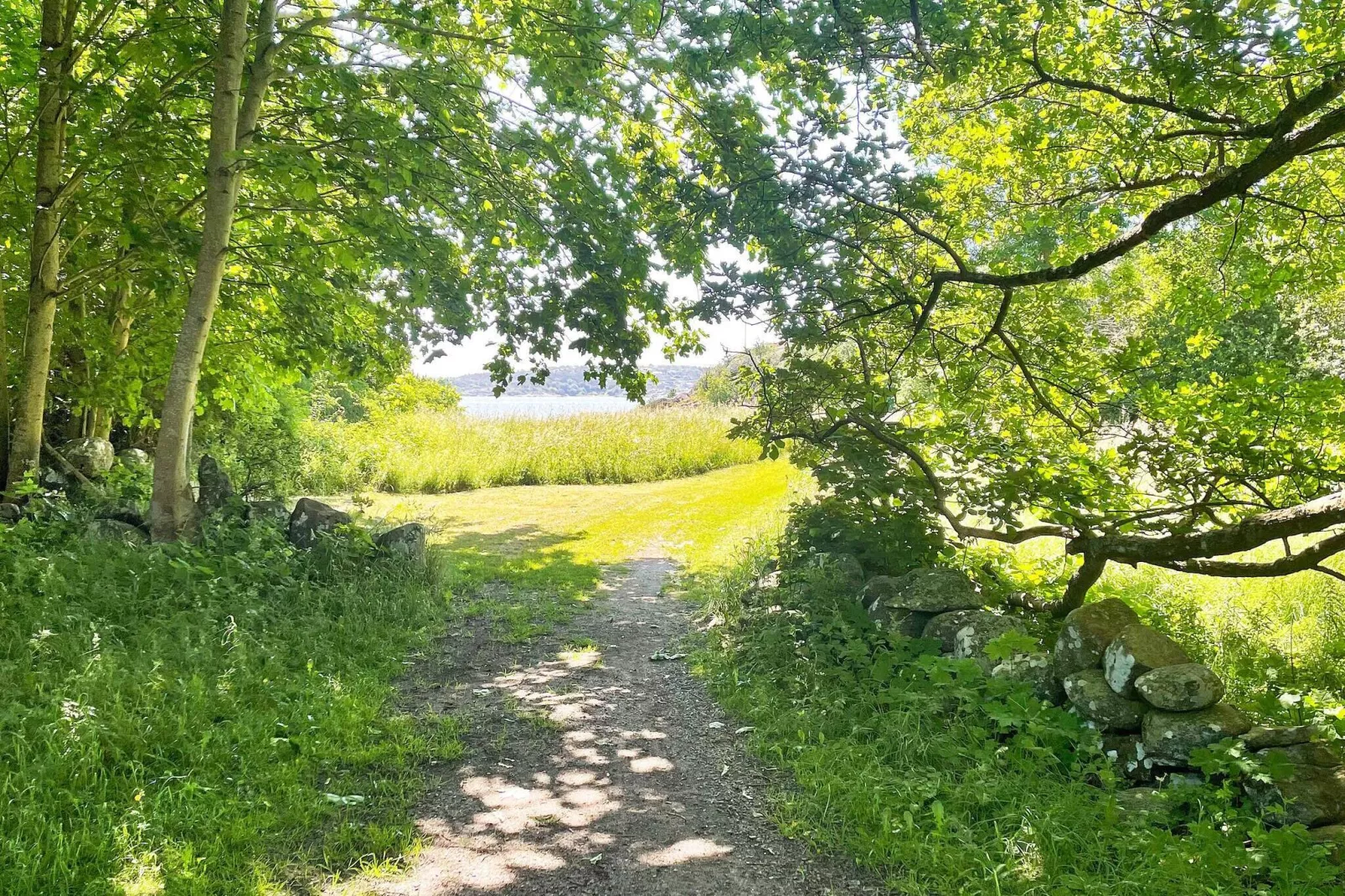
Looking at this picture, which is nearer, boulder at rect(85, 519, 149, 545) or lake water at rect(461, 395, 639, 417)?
boulder at rect(85, 519, 149, 545)

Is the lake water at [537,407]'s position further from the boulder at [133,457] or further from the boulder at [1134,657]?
the boulder at [1134,657]

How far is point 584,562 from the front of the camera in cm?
1008

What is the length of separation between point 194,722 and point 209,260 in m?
4.49

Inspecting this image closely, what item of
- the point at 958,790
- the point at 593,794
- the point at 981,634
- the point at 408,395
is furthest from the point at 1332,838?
the point at 408,395

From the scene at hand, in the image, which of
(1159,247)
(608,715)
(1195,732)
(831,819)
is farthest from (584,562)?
(1159,247)

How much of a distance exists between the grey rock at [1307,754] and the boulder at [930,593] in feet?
6.47

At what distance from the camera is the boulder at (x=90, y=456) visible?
8.48 m

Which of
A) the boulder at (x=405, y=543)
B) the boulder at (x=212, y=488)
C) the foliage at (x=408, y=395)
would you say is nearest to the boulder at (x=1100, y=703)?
the boulder at (x=405, y=543)

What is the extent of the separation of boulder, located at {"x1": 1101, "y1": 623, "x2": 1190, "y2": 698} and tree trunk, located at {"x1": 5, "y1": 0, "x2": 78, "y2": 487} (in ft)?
30.8

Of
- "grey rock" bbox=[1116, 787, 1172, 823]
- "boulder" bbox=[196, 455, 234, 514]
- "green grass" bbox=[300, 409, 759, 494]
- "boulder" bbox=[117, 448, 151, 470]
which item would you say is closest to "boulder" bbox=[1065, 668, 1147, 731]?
"grey rock" bbox=[1116, 787, 1172, 823]

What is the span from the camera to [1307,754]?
3363 millimetres

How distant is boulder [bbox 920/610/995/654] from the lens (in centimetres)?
497

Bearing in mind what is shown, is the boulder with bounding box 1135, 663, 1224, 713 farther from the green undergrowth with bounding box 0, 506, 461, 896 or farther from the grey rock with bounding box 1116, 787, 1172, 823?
the green undergrowth with bounding box 0, 506, 461, 896

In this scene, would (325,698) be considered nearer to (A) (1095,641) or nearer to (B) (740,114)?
(A) (1095,641)
